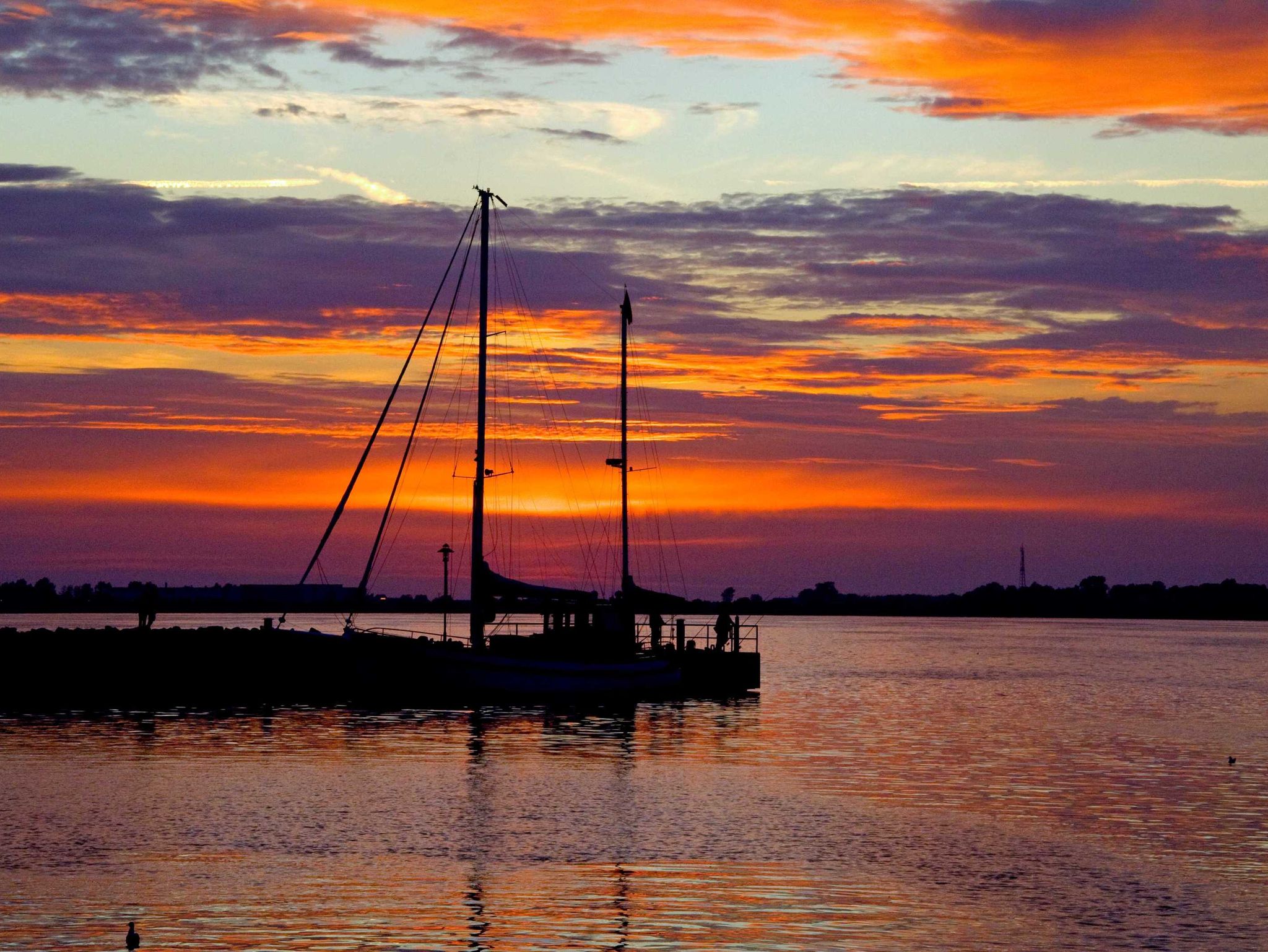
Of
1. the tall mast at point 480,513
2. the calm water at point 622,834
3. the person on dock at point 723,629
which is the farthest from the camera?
the person on dock at point 723,629

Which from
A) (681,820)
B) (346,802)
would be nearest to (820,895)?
(681,820)

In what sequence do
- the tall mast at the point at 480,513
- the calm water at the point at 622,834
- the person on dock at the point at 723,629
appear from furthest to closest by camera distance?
the person on dock at the point at 723,629 → the tall mast at the point at 480,513 → the calm water at the point at 622,834

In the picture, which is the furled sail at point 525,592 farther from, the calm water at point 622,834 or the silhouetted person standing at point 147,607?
the silhouetted person standing at point 147,607

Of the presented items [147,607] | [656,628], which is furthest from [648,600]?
[147,607]

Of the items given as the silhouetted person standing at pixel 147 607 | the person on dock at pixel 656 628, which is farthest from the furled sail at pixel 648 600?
the silhouetted person standing at pixel 147 607

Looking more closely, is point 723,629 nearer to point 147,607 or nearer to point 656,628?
point 656,628

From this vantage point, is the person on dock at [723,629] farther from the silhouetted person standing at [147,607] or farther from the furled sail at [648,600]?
the silhouetted person standing at [147,607]

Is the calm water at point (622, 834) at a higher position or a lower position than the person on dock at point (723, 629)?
lower

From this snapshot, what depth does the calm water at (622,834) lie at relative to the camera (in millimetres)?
22938

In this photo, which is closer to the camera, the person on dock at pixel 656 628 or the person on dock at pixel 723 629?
the person on dock at pixel 656 628

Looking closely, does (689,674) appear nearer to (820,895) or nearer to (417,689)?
(417,689)

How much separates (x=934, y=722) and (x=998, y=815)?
96.9 ft

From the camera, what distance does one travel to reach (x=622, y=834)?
105 ft

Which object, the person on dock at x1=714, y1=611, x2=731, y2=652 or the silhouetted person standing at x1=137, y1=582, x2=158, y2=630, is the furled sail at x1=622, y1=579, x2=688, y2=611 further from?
the silhouetted person standing at x1=137, y1=582, x2=158, y2=630
